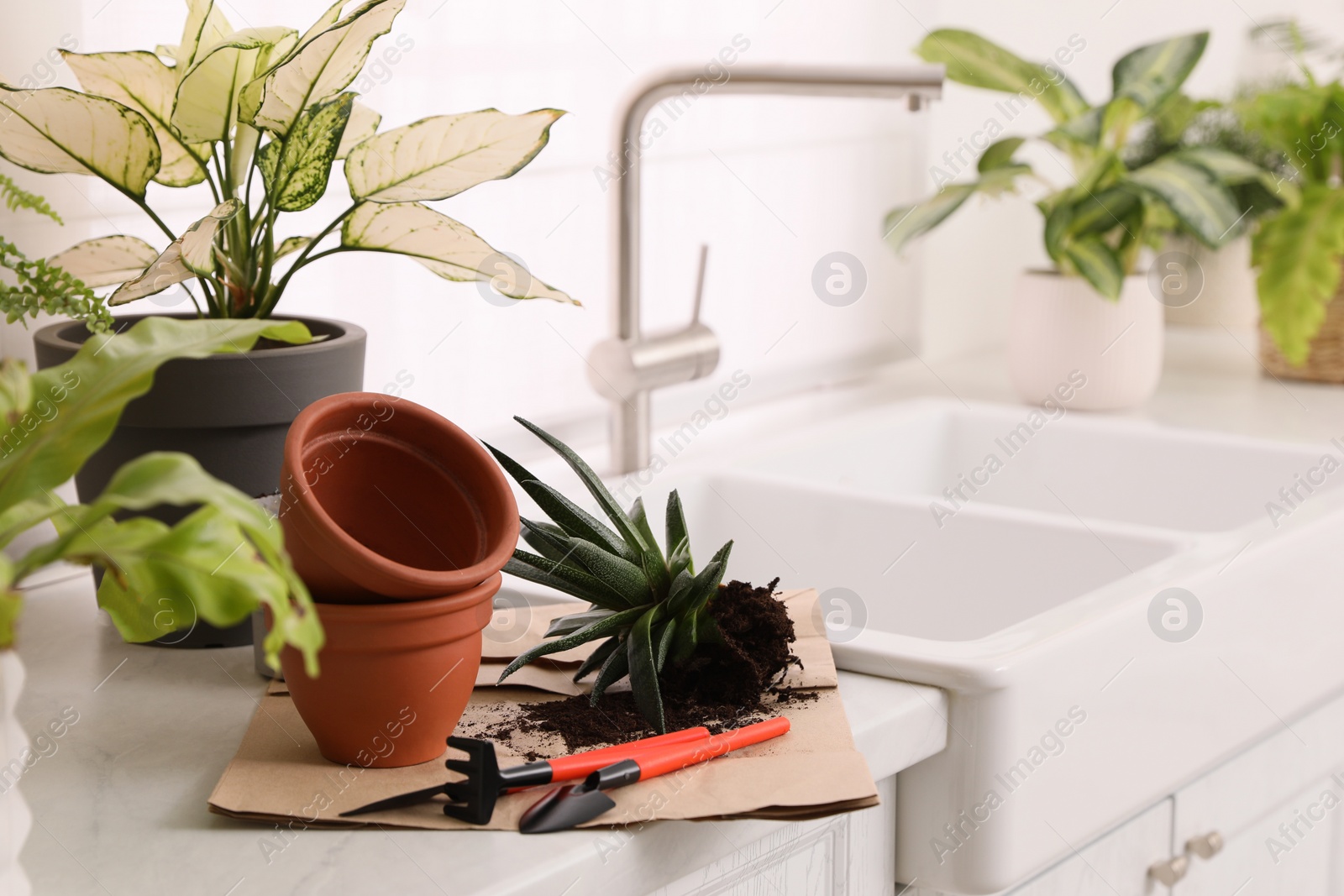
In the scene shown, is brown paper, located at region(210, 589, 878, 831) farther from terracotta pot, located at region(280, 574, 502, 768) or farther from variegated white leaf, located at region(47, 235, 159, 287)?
variegated white leaf, located at region(47, 235, 159, 287)

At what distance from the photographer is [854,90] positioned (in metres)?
1.37

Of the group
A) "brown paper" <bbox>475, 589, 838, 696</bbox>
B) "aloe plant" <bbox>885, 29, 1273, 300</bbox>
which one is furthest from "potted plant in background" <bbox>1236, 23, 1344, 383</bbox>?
"brown paper" <bbox>475, 589, 838, 696</bbox>

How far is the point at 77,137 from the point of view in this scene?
87 centimetres

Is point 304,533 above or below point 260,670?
above

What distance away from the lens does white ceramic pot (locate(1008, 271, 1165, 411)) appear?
1724 millimetres

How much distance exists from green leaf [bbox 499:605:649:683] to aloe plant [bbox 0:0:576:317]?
7.5 inches

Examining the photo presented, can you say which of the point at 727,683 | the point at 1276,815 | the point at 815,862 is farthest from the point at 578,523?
the point at 1276,815

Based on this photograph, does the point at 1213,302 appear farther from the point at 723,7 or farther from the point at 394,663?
the point at 394,663

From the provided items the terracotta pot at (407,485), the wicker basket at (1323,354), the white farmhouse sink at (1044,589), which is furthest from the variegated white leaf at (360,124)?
the wicker basket at (1323,354)

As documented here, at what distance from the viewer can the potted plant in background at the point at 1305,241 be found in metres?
1.78

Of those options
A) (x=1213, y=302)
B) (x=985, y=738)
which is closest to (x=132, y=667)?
(x=985, y=738)

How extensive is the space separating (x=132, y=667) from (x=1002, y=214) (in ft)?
5.31

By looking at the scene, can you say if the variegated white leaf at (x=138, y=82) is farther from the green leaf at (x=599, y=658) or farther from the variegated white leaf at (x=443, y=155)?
the green leaf at (x=599, y=658)

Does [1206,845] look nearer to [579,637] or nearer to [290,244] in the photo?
[579,637]
